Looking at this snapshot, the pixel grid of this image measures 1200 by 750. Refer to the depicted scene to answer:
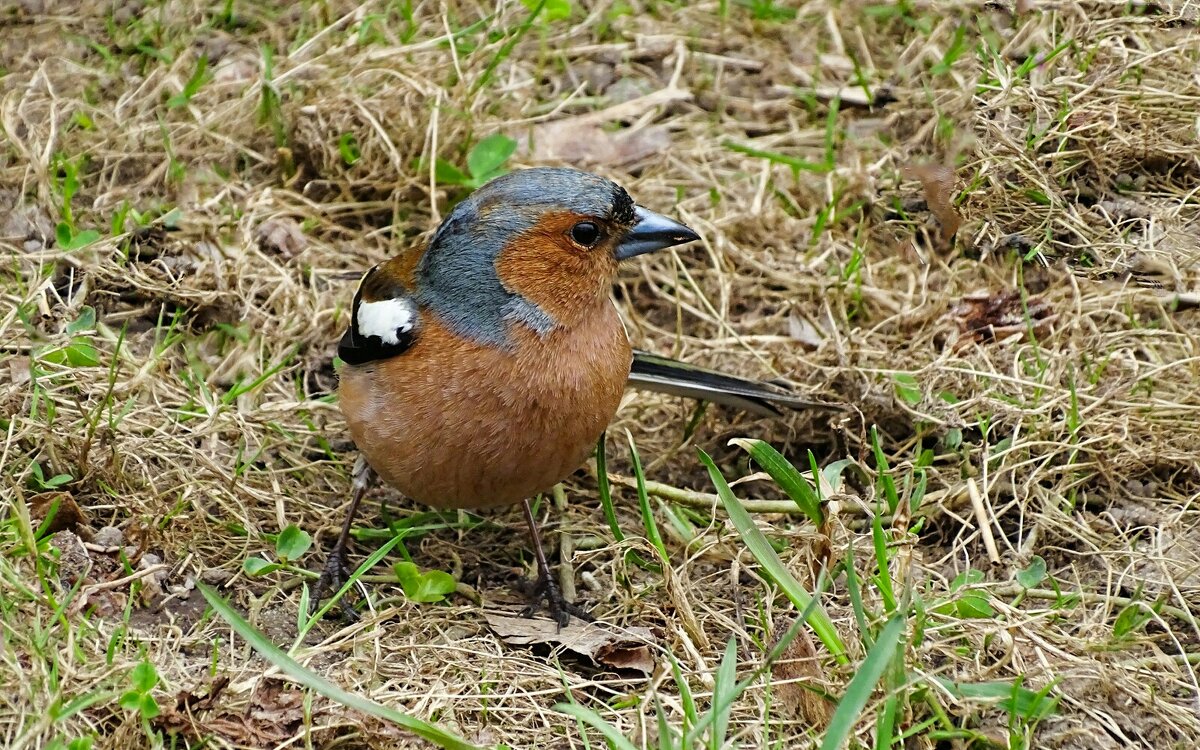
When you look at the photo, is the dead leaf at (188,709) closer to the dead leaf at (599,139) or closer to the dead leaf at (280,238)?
the dead leaf at (280,238)

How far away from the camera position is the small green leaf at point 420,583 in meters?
4.05

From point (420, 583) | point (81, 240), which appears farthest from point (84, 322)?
point (420, 583)

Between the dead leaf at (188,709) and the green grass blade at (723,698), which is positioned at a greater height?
the green grass blade at (723,698)

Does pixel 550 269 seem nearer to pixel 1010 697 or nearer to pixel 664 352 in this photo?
pixel 664 352

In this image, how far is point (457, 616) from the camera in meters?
4.11

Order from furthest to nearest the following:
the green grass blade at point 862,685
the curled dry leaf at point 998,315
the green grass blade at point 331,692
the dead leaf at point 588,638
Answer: the curled dry leaf at point 998,315 < the dead leaf at point 588,638 < the green grass blade at point 331,692 < the green grass blade at point 862,685

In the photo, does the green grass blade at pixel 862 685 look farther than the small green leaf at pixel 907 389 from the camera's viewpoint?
No

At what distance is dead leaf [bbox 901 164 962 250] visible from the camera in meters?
4.62

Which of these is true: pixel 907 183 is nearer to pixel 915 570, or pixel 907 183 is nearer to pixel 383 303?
pixel 915 570

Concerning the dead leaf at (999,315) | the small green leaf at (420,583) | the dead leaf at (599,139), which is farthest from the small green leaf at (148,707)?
the dead leaf at (599,139)

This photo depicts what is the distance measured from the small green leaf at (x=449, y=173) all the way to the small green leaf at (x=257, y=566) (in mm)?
2100

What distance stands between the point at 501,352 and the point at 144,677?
139cm

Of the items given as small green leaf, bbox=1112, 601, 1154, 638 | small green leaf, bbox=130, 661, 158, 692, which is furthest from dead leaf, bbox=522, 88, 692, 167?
small green leaf, bbox=130, 661, 158, 692

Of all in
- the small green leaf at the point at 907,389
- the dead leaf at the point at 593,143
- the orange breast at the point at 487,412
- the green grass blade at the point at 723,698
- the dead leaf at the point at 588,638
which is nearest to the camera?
the green grass blade at the point at 723,698
